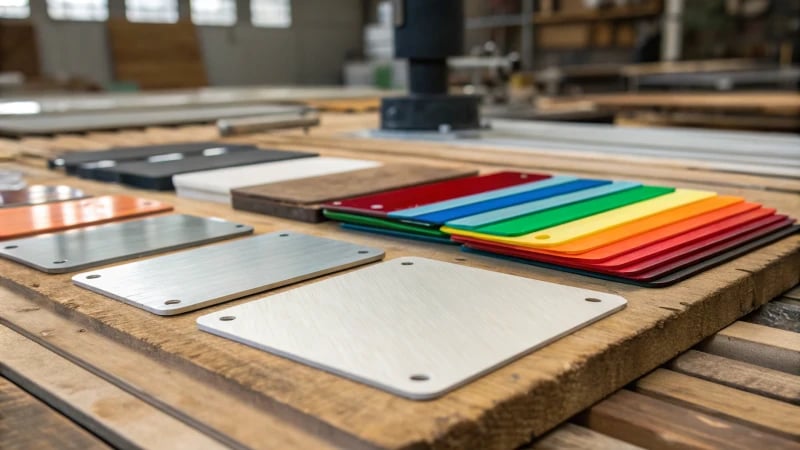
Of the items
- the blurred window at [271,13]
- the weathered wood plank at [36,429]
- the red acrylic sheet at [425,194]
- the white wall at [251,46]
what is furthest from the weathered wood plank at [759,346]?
the blurred window at [271,13]

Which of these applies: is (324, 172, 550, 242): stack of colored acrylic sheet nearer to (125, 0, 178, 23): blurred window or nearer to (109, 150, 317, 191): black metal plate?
(109, 150, 317, 191): black metal plate

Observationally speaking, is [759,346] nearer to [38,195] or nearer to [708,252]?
[708,252]

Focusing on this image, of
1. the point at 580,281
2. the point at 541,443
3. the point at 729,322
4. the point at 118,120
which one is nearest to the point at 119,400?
the point at 541,443

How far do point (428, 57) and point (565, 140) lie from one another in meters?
0.39

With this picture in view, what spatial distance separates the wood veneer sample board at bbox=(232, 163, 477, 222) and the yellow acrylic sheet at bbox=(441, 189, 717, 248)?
256mm

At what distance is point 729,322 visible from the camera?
0.74 m

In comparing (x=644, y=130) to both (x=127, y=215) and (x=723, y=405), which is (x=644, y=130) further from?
(x=723, y=405)

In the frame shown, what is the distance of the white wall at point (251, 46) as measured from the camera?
725cm

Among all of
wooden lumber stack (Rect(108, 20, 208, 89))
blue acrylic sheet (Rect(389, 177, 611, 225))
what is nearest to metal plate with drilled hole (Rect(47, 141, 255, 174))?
blue acrylic sheet (Rect(389, 177, 611, 225))

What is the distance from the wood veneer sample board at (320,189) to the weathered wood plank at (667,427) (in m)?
0.56

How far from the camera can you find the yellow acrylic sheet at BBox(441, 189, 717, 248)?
2.64ft

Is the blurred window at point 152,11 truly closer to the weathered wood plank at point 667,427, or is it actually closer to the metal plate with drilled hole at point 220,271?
the metal plate with drilled hole at point 220,271

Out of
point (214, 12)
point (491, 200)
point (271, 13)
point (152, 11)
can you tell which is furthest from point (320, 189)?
point (271, 13)

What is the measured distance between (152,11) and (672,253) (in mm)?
7966
